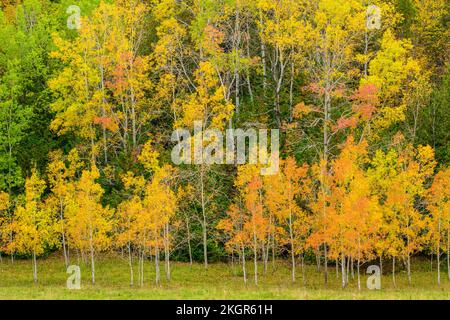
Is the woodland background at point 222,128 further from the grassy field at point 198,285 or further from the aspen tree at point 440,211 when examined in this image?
the grassy field at point 198,285

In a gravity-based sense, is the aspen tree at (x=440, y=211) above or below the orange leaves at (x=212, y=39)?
below

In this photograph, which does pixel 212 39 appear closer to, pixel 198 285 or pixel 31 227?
pixel 31 227

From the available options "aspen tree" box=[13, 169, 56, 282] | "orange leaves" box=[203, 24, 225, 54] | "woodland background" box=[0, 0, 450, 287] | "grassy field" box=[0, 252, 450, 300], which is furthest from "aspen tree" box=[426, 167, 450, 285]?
"aspen tree" box=[13, 169, 56, 282]

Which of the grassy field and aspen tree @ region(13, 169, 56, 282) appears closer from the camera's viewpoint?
the grassy field

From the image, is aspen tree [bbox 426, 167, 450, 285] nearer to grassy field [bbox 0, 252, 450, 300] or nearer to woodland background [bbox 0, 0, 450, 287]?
woodland background [bbox 0, 0, 450, 287]

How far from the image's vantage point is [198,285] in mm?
44656

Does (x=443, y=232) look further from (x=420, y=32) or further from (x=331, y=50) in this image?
(x=420, y=32)

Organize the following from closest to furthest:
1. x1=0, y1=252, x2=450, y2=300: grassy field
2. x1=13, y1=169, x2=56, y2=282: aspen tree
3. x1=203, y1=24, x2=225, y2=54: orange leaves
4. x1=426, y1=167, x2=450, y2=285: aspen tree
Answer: x1=0, y1=252, x2=450, y2=300: grassy field < x1=426, y1=167, x2=450, y2=285: aspen tree < x1=13, y1=169, x2=56, y2=282: aspen tree < x1=203, y1=24, x2=225, y2=54: orange leaves

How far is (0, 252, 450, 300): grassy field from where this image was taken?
36469 mm

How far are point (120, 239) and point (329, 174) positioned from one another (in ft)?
47.3

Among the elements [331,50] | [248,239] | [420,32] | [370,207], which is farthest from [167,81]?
[420,32]

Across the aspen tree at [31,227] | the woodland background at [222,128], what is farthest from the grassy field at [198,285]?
the aspen tree at [31,227]

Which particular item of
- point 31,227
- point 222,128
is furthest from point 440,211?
point 31,227

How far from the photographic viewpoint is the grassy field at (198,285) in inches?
1436
